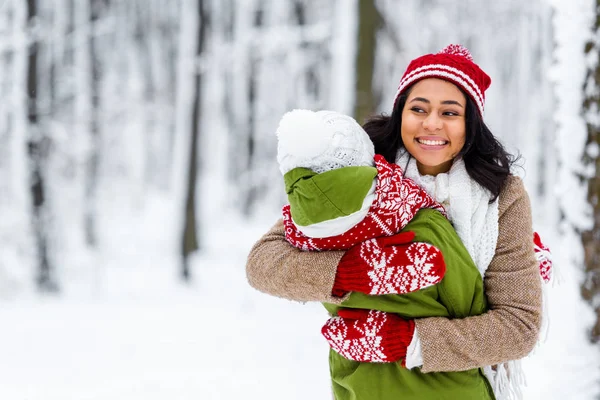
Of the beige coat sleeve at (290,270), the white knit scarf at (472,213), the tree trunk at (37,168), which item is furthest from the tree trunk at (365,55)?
the tree trunk at (37,168)

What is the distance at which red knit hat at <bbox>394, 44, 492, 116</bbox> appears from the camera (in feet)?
6.00

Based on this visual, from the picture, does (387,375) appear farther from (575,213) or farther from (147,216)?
(147,216)

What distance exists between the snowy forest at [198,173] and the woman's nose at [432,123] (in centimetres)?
50

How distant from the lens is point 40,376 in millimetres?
5812

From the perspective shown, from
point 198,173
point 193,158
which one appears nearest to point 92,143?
point 198,173

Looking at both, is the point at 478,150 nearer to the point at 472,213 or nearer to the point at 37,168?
the point at 472,213

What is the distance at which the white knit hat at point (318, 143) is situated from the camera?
164 cm

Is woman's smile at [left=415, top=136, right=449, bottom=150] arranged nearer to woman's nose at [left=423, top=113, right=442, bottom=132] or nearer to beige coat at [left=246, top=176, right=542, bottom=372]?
woman's nose at [left=423, top=113, right=442, bottom=132]

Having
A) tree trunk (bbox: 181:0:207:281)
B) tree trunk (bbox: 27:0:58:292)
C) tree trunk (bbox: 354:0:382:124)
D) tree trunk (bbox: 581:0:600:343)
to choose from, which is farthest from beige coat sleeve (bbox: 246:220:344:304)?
tree trunk (bbox: 181:0:207:281)

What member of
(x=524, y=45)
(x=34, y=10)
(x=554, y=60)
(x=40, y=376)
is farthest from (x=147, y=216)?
(x=554, y=60)

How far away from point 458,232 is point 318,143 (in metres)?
0.52

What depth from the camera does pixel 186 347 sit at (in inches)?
265

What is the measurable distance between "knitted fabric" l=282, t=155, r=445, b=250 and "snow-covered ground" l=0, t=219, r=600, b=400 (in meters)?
2.81

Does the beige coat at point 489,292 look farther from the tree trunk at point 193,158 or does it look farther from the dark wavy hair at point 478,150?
the tree trunk at point 193,158
